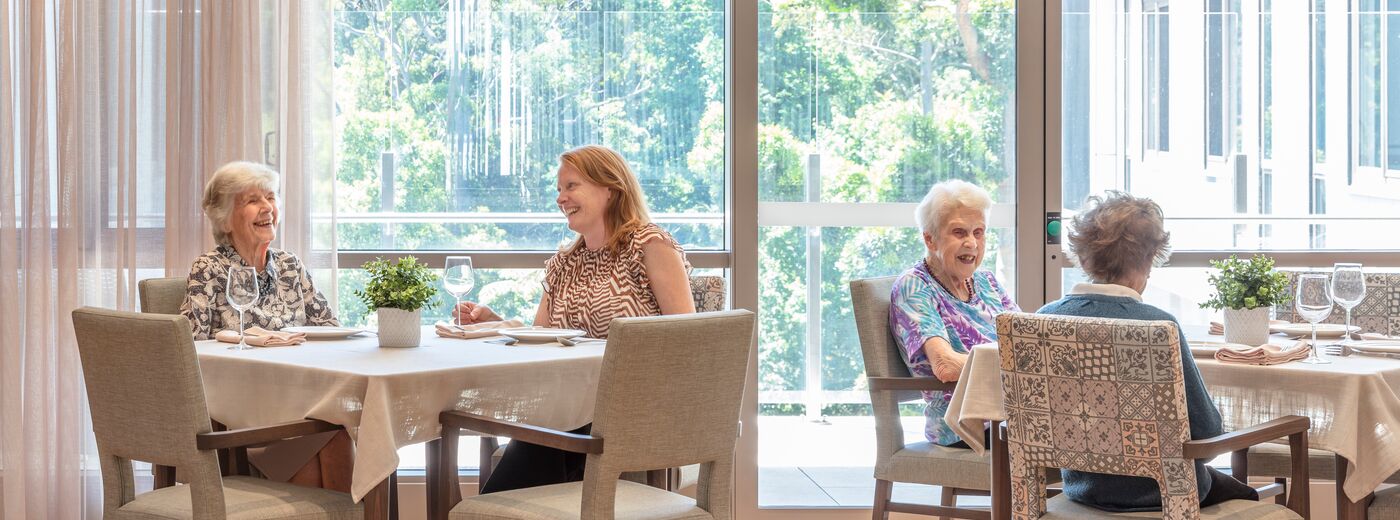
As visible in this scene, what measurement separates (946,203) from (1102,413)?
1.37m

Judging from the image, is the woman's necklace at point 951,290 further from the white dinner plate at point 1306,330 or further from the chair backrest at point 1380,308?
the chair backrest at point 1380,308

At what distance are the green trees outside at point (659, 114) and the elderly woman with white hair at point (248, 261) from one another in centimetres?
63

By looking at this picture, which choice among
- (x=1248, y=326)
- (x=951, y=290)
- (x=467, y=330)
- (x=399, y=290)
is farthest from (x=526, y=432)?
(x=1248, y=326)

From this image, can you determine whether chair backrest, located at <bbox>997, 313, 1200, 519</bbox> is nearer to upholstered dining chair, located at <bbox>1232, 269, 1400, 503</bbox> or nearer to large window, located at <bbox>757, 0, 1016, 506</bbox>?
upholstered dining chair, located at <bbox>1232, 269, 1400, 503</bbox>

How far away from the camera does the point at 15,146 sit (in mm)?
4094

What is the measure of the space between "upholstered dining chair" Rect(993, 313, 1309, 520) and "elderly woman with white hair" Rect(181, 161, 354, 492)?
2.08 meters

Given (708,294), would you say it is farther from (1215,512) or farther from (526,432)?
(1215,512)

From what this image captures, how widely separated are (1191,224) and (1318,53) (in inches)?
29.0

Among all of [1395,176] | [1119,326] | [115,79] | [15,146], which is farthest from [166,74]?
[1395,176]

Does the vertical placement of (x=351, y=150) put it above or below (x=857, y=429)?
above

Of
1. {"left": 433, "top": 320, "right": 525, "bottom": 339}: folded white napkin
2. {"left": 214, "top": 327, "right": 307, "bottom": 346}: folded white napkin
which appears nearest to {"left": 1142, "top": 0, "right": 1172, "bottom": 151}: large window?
{"left": 433, "top": 320, "right": 525, "bottom": 339}: folded white napkin

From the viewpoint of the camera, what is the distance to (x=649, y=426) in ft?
8.35

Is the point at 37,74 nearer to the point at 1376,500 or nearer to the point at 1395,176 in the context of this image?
the point at 1376,500

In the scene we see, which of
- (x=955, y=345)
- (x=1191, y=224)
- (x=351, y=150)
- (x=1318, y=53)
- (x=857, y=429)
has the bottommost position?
(x=857, y=429)
